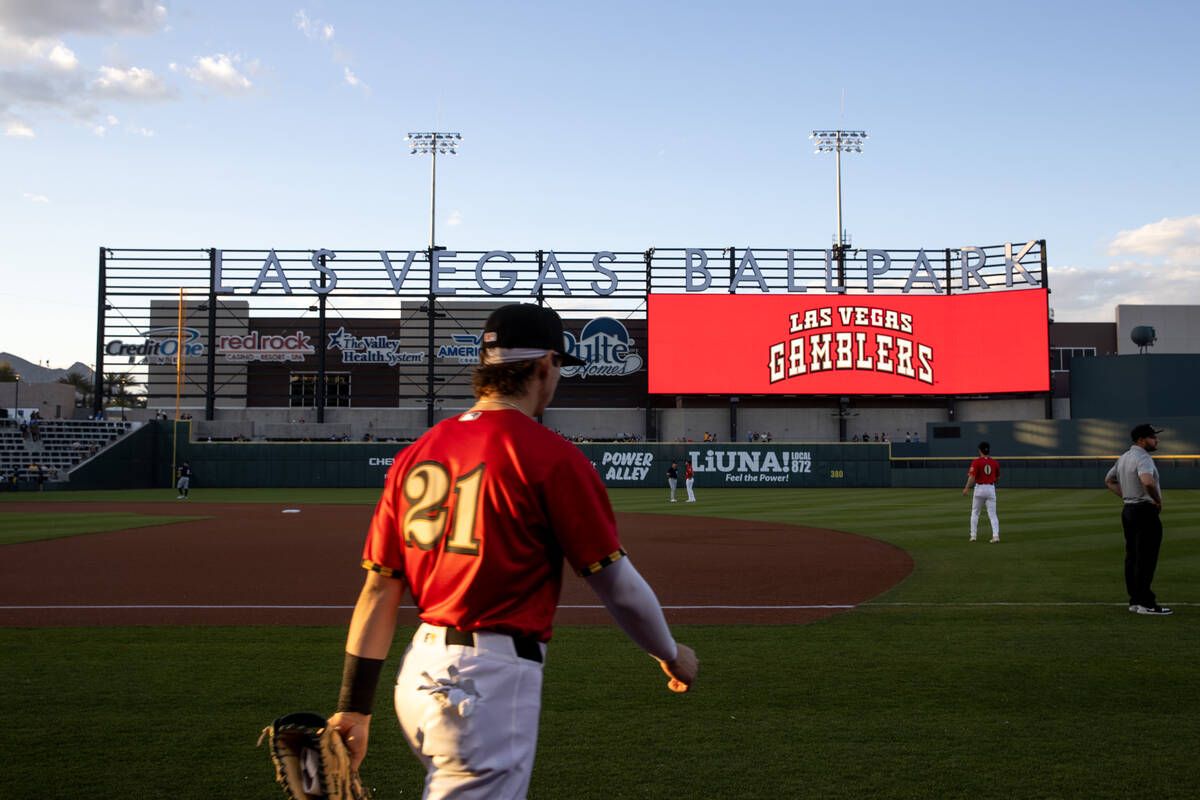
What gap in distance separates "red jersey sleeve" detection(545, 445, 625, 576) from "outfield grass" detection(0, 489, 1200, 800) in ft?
7.97

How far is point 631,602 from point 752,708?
3.78 metres

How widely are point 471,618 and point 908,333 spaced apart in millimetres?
49507

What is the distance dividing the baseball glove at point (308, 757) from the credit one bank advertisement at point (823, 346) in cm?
4634

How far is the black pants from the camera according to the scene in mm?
9328

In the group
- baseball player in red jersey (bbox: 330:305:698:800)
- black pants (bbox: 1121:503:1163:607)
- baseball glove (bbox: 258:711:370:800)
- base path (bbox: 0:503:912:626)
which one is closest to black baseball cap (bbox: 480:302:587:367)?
baseball player in red jersey (bbox: 330:305:698:800)

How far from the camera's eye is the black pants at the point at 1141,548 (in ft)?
30.6

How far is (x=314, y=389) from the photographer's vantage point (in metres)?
53.3

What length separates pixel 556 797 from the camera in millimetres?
4488

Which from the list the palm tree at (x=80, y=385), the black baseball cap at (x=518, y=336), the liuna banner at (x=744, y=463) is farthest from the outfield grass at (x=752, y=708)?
the palm tree at (x=80, y=385)

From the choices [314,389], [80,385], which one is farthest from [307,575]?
[80,385]

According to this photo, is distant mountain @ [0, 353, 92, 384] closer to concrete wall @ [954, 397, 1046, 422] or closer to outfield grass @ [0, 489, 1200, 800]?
concrete wall @ [954, 397, 1046, 422]

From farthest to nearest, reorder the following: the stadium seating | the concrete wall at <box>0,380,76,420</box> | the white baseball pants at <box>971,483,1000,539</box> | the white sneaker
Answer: the concrete wall at <box>0,380,76,420</box>, the stadium seating, the white baseball pants at <box>971,483,1000,539</box>, the white sneaker

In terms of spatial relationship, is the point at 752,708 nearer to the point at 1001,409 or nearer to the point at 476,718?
the point at 476,718

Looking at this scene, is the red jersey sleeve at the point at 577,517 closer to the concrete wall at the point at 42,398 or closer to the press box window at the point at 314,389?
the press box window at the point at 314,389
